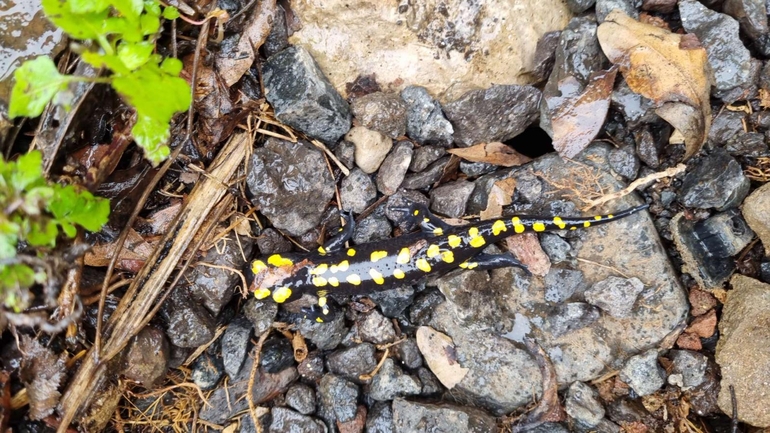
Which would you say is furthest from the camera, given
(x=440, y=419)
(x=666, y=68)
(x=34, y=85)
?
(x=440, y=419)

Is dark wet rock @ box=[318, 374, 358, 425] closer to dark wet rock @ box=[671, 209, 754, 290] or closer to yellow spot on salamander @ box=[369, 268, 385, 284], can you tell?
yellow spot on salamander @ box=[369, 268, 385, 284]

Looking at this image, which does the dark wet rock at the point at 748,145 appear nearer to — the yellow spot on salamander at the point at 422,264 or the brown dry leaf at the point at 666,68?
the brown dry leaf at the point at 666,68

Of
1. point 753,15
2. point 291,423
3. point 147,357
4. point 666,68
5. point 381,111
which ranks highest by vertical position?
point 753,15

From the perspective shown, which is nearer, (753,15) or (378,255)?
(753,15)

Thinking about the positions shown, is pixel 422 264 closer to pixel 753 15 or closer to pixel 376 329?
pixel 376 329

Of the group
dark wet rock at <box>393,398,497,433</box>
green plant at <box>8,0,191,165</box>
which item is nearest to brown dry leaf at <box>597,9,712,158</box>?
dark wet rock at <box>393,398,497,433</box>

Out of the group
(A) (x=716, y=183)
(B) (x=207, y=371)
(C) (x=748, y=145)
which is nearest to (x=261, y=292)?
(B) (x=207, y=371)

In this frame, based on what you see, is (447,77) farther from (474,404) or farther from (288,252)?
(474,404)
